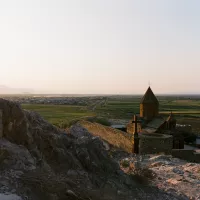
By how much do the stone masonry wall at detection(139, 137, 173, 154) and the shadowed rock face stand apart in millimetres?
9495

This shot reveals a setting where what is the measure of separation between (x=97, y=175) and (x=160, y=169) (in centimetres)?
524

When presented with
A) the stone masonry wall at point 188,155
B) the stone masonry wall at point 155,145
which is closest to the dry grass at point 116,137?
the stone masonry wall at point 155,145

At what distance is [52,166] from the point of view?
335 inches

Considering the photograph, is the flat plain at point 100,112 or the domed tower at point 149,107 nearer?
the domed tower at point 149,107

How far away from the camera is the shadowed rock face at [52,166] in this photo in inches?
266

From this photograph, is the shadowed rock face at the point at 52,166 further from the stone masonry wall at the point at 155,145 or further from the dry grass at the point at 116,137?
the dry grass at the point at 116,137

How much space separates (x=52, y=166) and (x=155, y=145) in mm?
12122

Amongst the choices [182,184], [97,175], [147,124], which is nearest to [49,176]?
[97,175]

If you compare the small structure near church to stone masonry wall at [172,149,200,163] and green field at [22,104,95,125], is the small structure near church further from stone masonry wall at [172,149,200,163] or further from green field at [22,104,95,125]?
green field at [22,104,95,125]

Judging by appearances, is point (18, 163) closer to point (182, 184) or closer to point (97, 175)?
point (97, 175)

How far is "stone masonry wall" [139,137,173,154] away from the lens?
18922 mm

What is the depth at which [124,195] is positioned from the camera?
825cm

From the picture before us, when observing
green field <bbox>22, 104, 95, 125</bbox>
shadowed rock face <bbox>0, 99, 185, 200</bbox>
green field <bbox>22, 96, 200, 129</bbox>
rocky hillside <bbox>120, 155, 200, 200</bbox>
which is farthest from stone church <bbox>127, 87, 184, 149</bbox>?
green field <bbox>22, 104, 95, 125</bbox>

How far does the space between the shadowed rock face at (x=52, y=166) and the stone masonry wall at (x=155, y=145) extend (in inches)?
374
